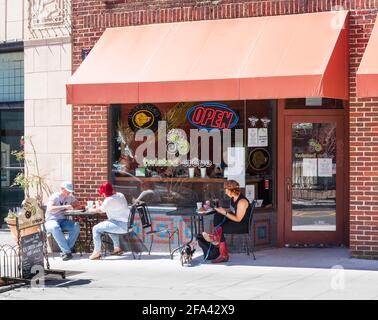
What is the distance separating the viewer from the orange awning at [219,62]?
11.2 metres

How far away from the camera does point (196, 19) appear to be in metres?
13.0

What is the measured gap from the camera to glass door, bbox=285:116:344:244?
518 inches

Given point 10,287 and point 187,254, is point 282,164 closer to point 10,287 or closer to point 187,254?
point 187,254

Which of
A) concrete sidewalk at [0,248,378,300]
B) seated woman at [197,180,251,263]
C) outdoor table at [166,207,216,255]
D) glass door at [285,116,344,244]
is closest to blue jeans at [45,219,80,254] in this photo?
concrete sidewalk at [0,248,378,300]

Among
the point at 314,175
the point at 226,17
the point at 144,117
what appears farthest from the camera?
the point at 144,117

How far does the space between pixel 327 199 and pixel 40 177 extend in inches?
201

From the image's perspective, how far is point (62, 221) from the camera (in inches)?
516

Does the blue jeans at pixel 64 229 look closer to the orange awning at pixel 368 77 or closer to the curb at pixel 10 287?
the curb at pixel 10 287

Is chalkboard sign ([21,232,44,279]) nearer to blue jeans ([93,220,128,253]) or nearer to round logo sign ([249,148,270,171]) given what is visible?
blue jeans ([93,220,128,253])

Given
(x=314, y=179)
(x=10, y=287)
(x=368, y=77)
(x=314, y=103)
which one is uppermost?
(x=368, y=77)

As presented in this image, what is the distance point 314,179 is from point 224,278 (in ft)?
10.9

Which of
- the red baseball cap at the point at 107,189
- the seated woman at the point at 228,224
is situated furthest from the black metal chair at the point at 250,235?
the red baseball cap at the point at 107,189

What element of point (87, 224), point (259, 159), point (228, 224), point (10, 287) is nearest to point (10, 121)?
point (87, 224)

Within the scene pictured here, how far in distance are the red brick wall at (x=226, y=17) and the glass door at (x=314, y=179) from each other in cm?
130
